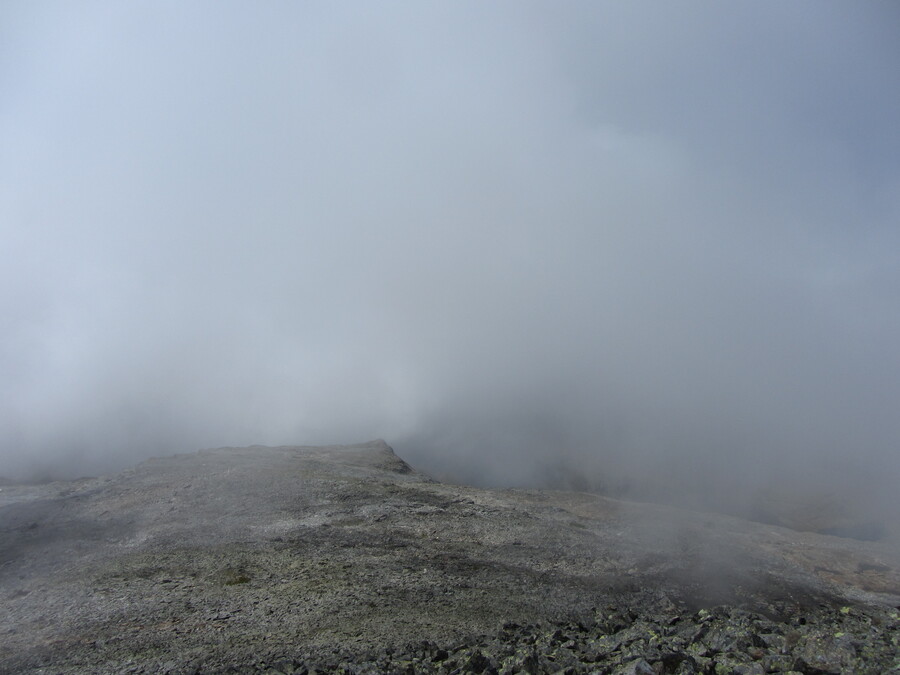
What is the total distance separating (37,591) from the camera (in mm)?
8555

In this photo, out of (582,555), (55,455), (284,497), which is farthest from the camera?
(55,455)

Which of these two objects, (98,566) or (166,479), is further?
(166,479)

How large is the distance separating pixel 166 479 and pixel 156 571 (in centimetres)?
457

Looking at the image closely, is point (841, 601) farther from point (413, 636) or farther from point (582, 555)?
point (413, 636)

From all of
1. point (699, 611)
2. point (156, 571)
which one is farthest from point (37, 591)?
point (699, 611)

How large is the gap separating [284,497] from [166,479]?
2.90 meters

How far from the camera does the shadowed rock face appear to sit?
7.45 m

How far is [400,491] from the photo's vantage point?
13.1 meters

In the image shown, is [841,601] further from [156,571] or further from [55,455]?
[55,455]

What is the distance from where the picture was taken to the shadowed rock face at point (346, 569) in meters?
7.45

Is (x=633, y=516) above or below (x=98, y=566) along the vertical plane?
above

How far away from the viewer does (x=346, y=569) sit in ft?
30.4

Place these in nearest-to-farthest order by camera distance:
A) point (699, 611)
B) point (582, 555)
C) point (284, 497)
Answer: point (699, 611)
point (582, 555)
point (284, 497)

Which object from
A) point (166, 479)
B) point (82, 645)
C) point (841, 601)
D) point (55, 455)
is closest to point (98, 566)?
point (82, 645)
